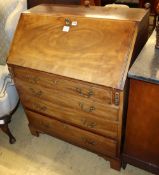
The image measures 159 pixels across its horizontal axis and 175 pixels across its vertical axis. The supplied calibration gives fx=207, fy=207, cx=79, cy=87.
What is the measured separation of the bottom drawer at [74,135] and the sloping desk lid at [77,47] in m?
0.49

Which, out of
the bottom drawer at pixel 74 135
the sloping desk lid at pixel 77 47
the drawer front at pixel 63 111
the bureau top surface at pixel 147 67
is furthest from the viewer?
the bottom drawer at pixel 74 135

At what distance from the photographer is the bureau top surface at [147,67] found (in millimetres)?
979

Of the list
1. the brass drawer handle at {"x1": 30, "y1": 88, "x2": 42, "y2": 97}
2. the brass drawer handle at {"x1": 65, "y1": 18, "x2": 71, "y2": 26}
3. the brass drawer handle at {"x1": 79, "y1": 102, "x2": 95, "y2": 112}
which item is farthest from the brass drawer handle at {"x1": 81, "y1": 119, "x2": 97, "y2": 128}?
the brass drawer handle at {"x1": 65, "y1": 18, "x2": 71, "y2": 26}

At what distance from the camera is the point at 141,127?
1.24 metres

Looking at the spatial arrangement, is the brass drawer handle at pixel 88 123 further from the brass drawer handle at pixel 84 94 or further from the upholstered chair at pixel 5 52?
the upholstered chair at pixel 5 52

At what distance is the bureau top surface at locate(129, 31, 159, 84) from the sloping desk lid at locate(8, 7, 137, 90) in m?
0.05

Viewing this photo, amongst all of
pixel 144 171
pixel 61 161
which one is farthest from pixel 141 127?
pixel 61 161

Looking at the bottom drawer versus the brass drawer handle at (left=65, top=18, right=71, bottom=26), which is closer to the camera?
the brass drawer handle at (left=65, top=18, right=71, bottom=26)

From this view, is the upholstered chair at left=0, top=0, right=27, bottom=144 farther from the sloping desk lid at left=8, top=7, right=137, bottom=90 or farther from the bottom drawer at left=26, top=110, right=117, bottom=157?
the sloping desk lid at left=8, top=7, right=137, bottom=90

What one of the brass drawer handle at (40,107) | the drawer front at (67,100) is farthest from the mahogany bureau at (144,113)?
the brass drawer handle at (40,107)

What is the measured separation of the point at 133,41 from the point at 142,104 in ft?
1.11

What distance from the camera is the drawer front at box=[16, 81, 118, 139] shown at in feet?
4.29

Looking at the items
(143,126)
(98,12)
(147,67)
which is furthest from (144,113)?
(98,12)

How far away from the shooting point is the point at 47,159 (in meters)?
1.69
